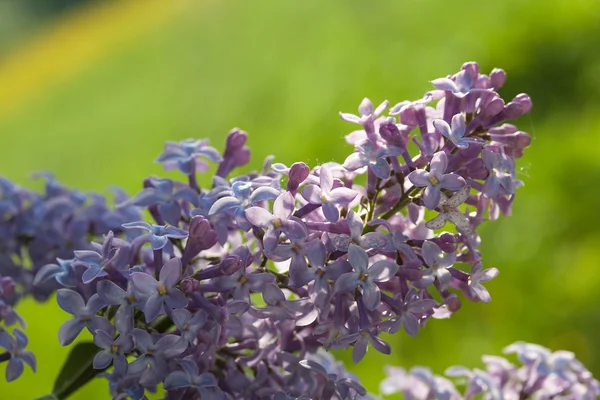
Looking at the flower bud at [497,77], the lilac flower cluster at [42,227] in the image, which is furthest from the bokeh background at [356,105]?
the lilac flower cluster at [42,227]

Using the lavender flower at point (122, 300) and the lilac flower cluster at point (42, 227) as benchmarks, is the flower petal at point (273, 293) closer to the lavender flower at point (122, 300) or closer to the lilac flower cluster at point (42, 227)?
the lavender flower at point (122, 300)

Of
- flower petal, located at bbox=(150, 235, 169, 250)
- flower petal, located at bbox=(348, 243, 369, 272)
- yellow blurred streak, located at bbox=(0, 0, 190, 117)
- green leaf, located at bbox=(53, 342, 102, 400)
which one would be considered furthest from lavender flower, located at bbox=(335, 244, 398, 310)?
yellow blurred streak, located at bbox=(0, 0, 190, 117)

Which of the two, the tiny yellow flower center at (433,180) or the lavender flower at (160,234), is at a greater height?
the tiny yellow flower center at (433,180)

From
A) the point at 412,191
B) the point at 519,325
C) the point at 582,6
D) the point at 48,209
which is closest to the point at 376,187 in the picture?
the point at 412,191

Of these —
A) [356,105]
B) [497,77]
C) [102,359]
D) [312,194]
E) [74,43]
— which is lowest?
[102,359]

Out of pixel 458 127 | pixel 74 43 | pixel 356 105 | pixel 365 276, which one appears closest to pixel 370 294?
pixel 365 276

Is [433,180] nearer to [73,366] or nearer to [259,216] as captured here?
[259,216]
